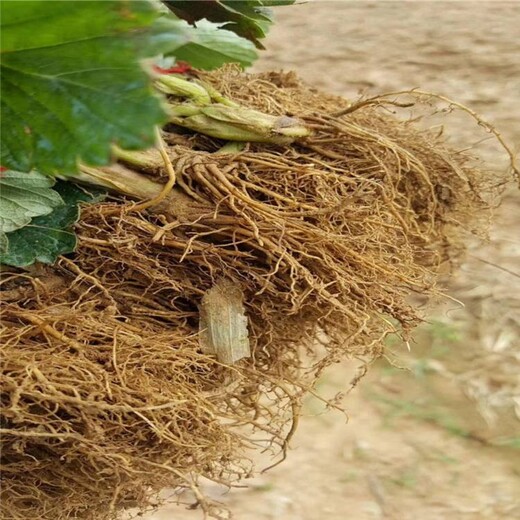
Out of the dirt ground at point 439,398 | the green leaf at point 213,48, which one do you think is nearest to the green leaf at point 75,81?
the green leaf at point 213,48

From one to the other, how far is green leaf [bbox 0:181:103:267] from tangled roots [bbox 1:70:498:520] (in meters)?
0.02

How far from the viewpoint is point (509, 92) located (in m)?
1.12

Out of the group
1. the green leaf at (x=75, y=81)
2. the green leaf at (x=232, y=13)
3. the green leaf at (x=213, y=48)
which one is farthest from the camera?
the green leaf at (x=232, y=13)

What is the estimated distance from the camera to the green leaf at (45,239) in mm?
508

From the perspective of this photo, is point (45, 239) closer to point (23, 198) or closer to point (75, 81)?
point (23, 198)

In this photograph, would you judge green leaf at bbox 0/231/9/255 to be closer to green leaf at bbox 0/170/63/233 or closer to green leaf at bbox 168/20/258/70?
green leaf at bbox 0/170/63/233

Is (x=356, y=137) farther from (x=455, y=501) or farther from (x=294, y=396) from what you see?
(x=455, y=501)

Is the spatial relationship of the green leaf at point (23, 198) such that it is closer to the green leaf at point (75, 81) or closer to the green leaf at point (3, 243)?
the green leaf at point (3, 243)

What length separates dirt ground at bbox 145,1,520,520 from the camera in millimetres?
905

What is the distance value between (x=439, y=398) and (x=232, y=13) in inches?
23.8

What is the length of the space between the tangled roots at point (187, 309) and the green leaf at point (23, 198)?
4 centimetres

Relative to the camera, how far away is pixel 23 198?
0.51 m

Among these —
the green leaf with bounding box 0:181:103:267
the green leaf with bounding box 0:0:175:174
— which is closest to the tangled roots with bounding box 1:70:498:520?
the green leaf with bounding box 0:181:103:267

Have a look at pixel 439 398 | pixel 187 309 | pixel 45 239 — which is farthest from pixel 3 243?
pixel 439 398
